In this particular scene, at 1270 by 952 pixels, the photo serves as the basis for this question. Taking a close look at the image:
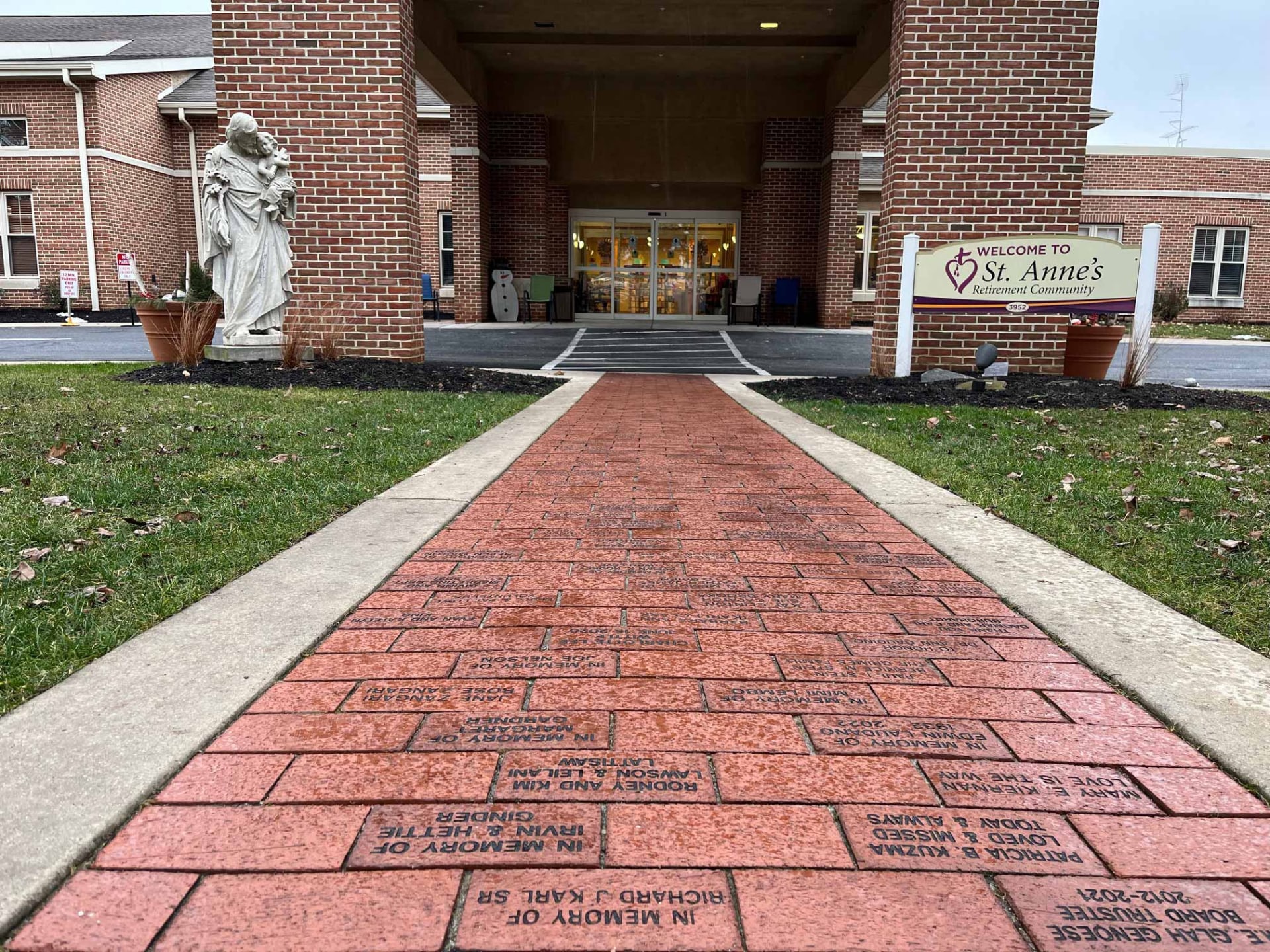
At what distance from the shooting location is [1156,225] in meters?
8.38

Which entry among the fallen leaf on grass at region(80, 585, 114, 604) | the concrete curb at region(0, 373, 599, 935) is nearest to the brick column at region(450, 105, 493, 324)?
the concrete curb at region(0, 373, 599, 935)

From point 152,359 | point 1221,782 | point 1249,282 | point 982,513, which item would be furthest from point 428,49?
point 1249,282

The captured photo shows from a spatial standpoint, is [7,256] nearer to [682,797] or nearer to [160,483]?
[160,483]

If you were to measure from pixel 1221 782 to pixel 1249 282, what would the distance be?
30.7 m

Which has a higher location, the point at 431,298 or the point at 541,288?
the point at 541,288

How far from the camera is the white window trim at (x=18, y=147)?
22.2m

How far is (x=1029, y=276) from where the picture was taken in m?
8.66

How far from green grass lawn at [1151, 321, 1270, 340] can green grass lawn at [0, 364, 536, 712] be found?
17912 millimetres

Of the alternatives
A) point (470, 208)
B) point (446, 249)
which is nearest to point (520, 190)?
point (470, 208)

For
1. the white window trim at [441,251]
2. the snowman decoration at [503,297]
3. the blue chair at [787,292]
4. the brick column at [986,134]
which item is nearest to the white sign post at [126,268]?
the white window trim at [441,251]

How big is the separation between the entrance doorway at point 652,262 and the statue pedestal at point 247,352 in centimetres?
1396

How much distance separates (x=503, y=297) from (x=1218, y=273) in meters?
21.7

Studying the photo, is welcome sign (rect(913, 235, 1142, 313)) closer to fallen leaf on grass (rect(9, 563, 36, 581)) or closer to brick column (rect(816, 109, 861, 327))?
fallen leaf on grass (rect(9, 563, 36, 581))

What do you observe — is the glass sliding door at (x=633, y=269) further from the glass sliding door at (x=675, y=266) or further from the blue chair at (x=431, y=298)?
the blue chair at (x=431, y=298)
